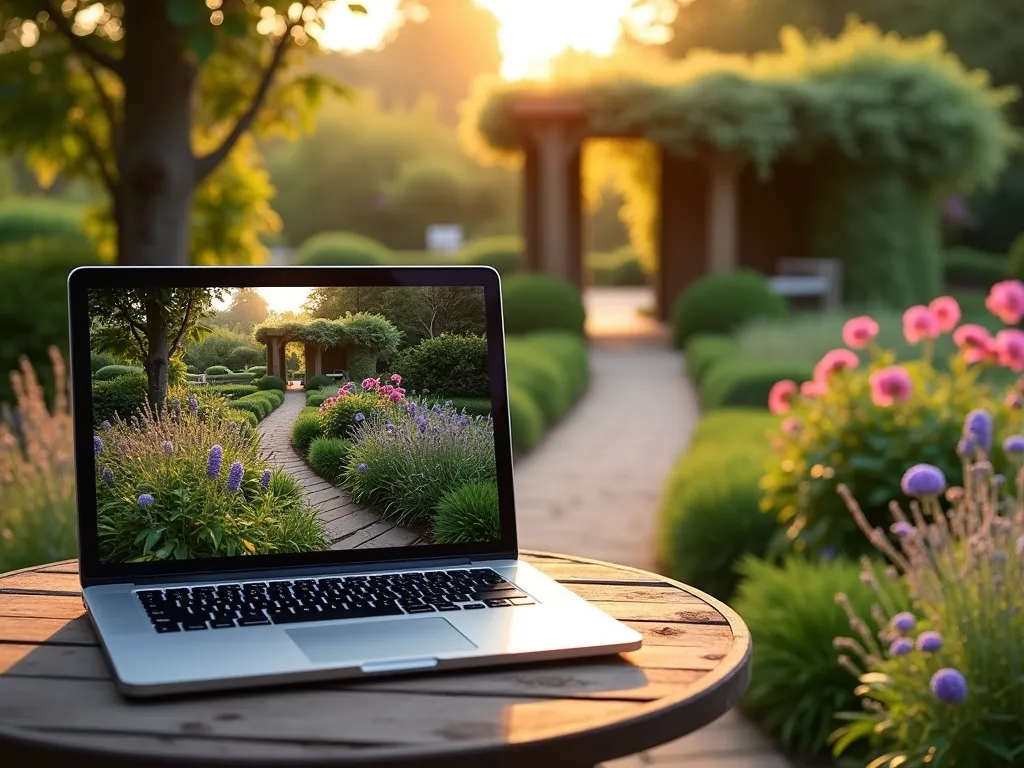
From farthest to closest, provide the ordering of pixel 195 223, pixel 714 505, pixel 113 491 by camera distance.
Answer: pixel 195 223, pixel 714 505, pixel 113 491

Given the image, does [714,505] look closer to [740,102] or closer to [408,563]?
[408,563]

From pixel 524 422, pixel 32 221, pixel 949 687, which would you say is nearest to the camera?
pixel 949 687

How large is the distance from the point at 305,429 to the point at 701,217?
52.6 ft

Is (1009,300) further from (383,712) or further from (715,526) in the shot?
(383,712)

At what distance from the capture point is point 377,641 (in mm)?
1408

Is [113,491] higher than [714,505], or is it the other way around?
[113,491]

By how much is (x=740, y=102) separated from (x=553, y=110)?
6.95 feet

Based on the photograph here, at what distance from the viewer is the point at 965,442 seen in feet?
8.84

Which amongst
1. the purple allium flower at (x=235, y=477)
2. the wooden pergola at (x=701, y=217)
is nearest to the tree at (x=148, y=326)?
the purple allium flower at (x=235, y=477)

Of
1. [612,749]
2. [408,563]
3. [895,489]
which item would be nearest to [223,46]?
[895,489]

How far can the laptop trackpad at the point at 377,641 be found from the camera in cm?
136

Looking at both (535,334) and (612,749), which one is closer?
(612,749)

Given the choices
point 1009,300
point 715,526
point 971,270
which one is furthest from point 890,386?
point 971,270

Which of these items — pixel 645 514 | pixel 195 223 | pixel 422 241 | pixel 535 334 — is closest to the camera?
pixel 195 223
